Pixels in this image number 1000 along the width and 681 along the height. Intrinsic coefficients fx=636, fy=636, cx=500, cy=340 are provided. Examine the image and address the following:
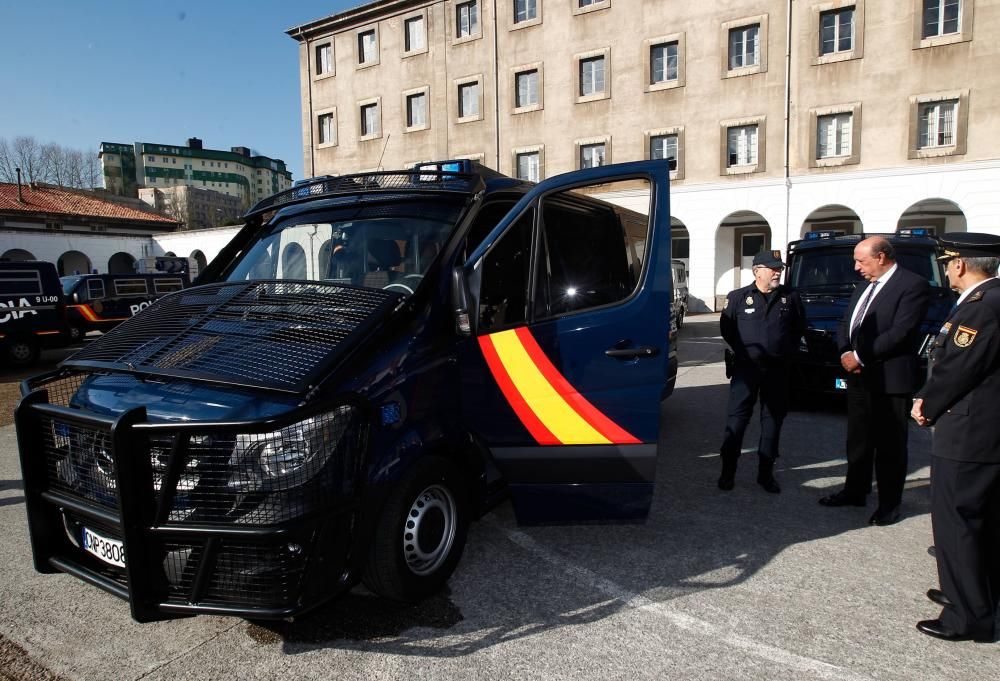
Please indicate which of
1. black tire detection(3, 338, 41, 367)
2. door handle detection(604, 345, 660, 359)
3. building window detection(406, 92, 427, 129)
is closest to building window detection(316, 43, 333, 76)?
building window detection(406, 92, 427, 129)

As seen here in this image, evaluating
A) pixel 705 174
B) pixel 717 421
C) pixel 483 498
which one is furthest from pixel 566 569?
pixel 705 174

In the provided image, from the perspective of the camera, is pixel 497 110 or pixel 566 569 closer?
pixel 566 569

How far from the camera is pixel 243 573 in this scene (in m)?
2.48

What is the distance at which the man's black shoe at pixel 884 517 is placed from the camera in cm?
417

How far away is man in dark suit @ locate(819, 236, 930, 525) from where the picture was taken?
4012mm

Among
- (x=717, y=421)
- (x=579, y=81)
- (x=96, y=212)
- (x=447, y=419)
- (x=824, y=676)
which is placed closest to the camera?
(x=824, y=676)

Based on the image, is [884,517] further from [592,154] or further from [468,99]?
[468,99]

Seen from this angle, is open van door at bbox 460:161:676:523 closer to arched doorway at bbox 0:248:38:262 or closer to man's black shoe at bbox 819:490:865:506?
man's black shoe at bbox 819:490:865:506

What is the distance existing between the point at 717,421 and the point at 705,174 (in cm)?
1717

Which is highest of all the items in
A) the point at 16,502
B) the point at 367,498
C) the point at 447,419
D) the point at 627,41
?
the point at 627,41

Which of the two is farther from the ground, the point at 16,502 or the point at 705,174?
the point at 705,174

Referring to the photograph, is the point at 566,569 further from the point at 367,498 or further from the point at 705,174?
the point at 705,174

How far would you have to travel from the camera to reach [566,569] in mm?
3615

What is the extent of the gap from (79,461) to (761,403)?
170 inches
